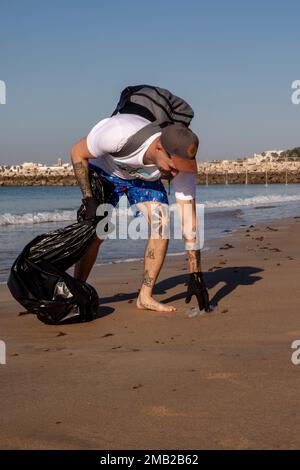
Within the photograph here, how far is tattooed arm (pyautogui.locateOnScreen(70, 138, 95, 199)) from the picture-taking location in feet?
16.1

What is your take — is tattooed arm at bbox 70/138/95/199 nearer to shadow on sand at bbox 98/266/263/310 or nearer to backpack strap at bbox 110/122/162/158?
backpack strap at bbox 110/122/162/158

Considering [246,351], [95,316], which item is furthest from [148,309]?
[246,351]

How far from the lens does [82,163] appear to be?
493 centimetres

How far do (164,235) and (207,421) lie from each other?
2.72 metres

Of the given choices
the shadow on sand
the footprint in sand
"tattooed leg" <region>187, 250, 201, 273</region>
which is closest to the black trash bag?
the shadow on sand

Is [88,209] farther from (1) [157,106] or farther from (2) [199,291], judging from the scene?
(2) [199,291]

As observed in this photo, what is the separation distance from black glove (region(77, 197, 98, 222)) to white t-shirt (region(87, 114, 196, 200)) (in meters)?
0.31

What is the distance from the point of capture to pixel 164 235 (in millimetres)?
5312

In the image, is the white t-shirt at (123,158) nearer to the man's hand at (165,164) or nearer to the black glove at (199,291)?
the man's hand at (165,164)

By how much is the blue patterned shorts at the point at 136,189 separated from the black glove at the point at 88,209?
0.75ft

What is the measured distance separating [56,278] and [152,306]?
790 millimetres

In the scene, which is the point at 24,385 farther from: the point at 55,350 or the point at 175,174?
the point at 175,174
